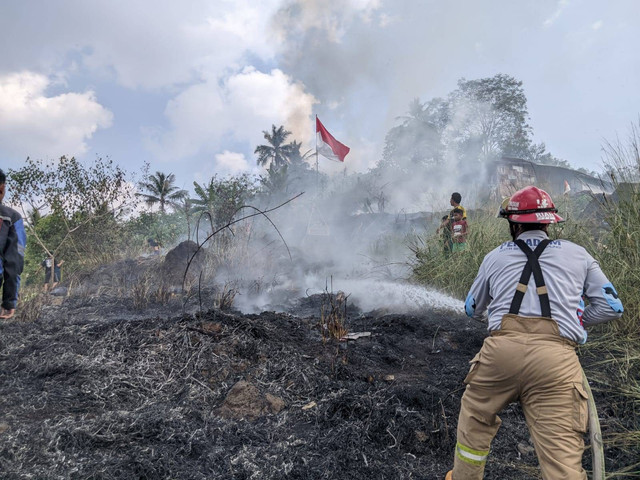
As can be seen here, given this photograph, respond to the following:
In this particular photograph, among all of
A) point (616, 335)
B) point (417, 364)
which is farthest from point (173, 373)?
point (616, 335)

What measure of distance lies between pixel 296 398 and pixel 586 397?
7.66 feet

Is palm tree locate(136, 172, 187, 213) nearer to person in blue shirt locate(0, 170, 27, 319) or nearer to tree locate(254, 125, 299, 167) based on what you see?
tree locate(254, 125, 299, 167)

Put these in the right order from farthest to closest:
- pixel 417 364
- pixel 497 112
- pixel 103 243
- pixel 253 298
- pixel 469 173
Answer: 1. pixel 497 112
2. pixel 469 173
3. pixel 103 243
4. pixel 253 298
5. pixel 417 364

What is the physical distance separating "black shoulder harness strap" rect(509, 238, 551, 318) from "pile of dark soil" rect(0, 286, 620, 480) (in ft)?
4.21

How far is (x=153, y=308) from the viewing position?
8.81 m

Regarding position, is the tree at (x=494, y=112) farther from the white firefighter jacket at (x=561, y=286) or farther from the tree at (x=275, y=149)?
the white firefighter jacket at (x=561, y=286)

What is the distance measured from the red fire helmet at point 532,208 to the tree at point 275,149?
1614 inches

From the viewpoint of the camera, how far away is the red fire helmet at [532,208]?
2381 mm

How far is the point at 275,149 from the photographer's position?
4272 cm

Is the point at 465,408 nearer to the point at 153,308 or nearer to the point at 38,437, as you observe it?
the point at 38,437

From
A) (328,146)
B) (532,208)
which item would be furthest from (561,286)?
(328,146)

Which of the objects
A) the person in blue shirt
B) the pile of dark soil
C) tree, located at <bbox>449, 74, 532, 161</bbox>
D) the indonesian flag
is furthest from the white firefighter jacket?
tree, located at <bbox>449, 74, 532, 161</bbox>

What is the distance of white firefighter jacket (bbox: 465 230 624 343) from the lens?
7.04 feet

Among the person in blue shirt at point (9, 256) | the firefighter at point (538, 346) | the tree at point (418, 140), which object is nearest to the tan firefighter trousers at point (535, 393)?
the firefighter at point (538, 346)
